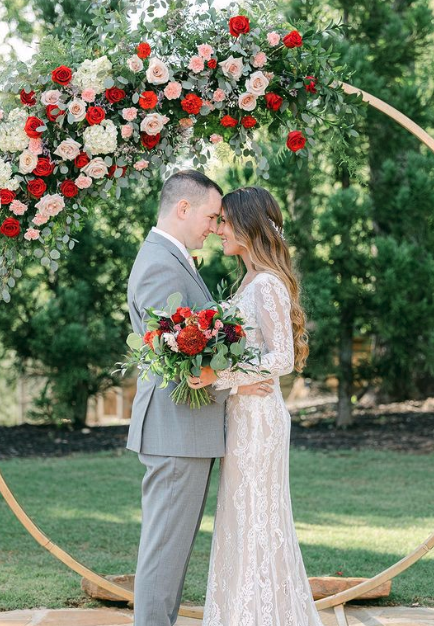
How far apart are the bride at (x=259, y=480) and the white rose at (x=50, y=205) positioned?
837mm

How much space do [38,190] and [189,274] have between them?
3.00 ft

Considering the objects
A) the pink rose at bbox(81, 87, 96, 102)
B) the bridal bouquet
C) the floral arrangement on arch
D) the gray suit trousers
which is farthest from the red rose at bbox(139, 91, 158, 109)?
the gray suit trousers

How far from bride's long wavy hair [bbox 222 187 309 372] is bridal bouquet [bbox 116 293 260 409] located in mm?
538

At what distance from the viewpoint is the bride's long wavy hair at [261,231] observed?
13.4 feet

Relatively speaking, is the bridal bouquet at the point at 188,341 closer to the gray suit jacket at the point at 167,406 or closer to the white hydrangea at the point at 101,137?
the gray suit jacket at the point at 167,406

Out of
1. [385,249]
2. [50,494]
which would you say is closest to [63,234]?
[50,494]

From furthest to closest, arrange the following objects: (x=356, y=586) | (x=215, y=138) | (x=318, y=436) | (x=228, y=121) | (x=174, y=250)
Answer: (x=318, y=436)
(x=356, y=586)
(x=215, y=138)
(x=228, y=121)
(x=174, y=250)

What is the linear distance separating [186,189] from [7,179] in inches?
35.1

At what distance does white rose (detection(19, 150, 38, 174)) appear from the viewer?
420 cm

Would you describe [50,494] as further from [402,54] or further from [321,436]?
[402,54]

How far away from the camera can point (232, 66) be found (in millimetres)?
4207

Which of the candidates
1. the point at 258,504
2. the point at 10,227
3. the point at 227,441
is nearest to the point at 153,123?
the point at 10,227

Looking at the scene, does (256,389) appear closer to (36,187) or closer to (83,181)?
(83,181)

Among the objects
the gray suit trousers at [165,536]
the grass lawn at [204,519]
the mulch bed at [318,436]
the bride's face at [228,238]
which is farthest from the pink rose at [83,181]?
the mulch bed at [318,436]
